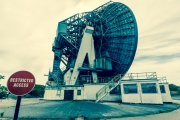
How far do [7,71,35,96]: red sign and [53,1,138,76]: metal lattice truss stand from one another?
23.4m

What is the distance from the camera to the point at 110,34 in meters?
Answer: 28.1

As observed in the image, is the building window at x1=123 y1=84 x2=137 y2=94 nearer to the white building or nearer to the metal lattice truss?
the white building

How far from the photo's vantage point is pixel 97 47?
1224 inches

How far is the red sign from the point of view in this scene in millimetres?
3802

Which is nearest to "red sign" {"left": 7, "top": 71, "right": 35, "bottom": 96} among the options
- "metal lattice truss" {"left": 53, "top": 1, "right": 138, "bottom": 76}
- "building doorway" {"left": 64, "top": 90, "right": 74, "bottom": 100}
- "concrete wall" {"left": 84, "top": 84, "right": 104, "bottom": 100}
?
"concrete wall" {"left": 84, "top": 84, "right": 104, "bottom": 100}

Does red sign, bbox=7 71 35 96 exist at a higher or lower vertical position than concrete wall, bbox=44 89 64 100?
higher

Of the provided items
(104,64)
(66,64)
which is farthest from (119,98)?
(66,64)

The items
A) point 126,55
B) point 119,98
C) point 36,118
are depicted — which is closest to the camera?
point 36,118

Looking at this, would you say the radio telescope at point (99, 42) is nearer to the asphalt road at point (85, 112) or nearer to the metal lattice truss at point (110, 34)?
the metal lattice truss at point (110, 34)

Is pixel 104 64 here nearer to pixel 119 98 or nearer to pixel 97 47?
pixel 97 47

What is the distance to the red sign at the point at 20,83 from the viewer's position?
3.80 m

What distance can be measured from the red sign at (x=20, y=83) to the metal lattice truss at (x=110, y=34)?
23408 millimetres

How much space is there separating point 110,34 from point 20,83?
26210 mm

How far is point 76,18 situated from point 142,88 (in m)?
23.8
